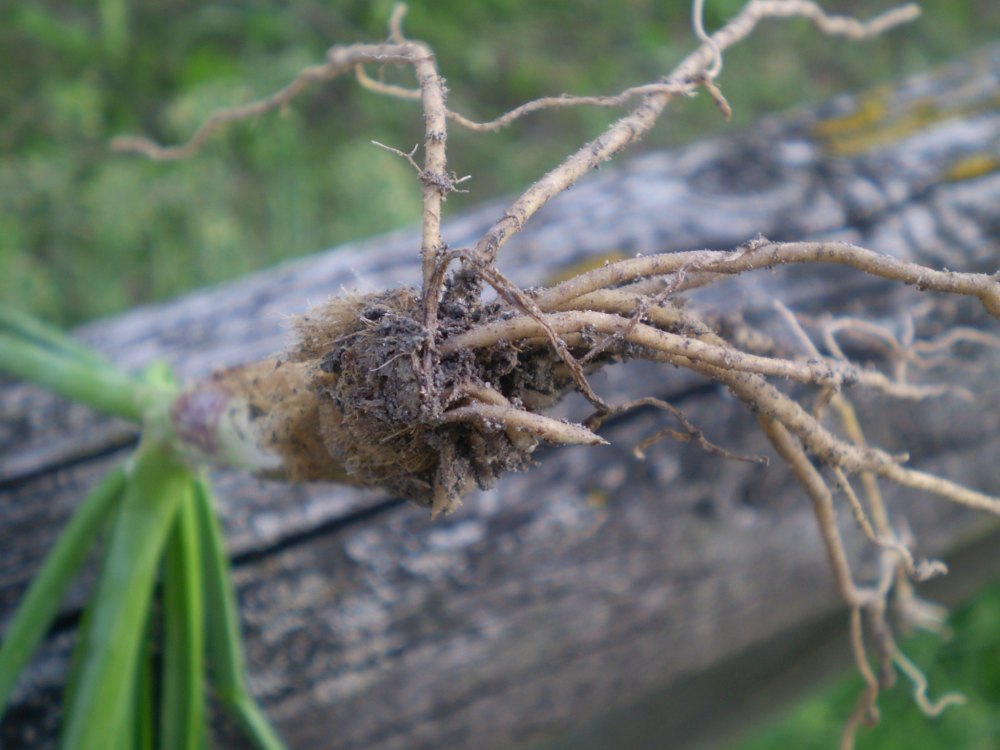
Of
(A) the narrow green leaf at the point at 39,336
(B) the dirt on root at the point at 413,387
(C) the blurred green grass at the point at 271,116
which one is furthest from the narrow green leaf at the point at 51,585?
(C) the blurred green grass at the point at 271,116

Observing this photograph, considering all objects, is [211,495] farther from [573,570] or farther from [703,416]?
[703,416]

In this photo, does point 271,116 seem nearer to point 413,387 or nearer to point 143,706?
point 143,706

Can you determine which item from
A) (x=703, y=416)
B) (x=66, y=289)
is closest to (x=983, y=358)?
(x=703, y=416)

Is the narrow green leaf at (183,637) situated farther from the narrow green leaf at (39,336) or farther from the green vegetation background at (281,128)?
the green vegetation background at (281,128)

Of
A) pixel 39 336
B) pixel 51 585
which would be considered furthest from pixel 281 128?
pixel 51 585

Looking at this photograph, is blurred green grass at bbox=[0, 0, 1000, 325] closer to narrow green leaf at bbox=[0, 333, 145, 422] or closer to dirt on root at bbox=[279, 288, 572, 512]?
narrow green leaf at bbox=[0, 333, 145, 422]

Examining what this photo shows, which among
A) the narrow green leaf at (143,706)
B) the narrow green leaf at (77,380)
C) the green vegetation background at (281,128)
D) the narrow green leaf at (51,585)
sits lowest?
the narrow green leaf at (143,706)

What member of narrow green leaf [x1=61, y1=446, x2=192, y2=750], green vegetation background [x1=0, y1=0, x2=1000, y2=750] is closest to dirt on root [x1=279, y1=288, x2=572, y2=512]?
narrow green leaf [x1=61, y1=446, x2=192, y2=750]
